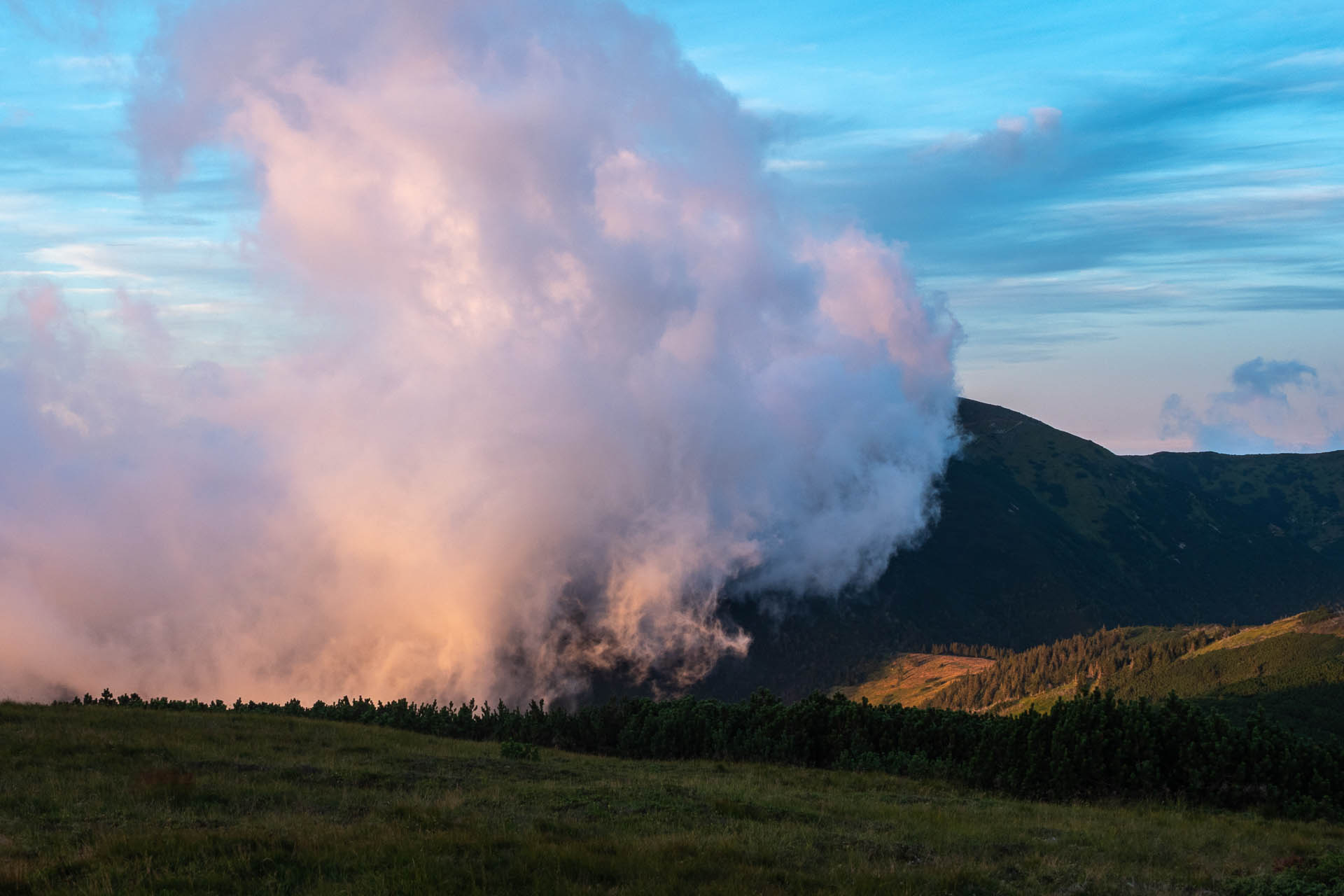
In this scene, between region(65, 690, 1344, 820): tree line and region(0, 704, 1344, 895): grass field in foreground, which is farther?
region(65, 690, 1344, 820): tree line

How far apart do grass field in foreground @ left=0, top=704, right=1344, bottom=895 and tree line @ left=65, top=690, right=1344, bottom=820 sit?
267cm

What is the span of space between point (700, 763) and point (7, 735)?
2468 cm

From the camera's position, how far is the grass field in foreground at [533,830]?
16672mm

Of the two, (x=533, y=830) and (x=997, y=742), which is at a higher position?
(x=533, y=830)

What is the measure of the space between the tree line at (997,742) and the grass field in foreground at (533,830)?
2.67 metres

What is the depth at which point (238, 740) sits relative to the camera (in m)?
36.8

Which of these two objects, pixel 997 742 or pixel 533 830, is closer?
pixel 533 830

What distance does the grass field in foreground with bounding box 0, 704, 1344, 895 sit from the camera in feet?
54.7

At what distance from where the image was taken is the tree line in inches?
1298

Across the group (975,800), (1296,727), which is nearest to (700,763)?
(975,800)

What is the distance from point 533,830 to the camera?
20.3 m

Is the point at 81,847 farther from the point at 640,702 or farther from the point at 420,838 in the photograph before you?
the point at 640,702

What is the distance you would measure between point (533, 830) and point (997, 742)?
21.9m

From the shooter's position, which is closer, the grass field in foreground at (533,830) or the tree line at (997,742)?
the grass field in foreground at (533,830)
